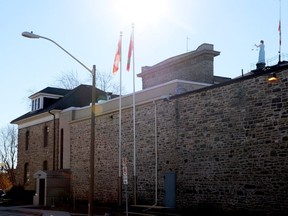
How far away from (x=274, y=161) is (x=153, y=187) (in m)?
9.29

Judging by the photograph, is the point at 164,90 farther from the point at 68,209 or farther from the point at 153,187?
the point at 68,209

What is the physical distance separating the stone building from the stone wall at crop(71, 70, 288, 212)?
0.04 m

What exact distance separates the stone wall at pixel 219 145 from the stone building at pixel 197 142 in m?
0.04

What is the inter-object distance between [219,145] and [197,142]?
5.73 ft

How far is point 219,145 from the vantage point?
22453 millimetres

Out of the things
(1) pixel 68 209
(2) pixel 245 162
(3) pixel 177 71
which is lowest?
(1) pixel 68 209

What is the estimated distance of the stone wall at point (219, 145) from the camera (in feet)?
64.1

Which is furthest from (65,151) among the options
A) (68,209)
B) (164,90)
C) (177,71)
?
(164,90)

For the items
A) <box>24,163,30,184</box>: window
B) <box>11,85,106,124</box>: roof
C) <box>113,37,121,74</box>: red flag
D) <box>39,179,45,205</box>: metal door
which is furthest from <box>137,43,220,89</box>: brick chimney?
<box>24,163,30,184</box>: window

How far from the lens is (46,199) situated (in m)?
36.9

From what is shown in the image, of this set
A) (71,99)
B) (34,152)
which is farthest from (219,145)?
(34,152)

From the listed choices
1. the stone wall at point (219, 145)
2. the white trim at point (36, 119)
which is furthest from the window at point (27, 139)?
the stone wall at point (219, 145)

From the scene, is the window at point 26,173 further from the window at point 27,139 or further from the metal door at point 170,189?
the metal door at point 170,189

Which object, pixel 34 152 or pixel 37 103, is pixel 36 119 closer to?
pixel 37 103
